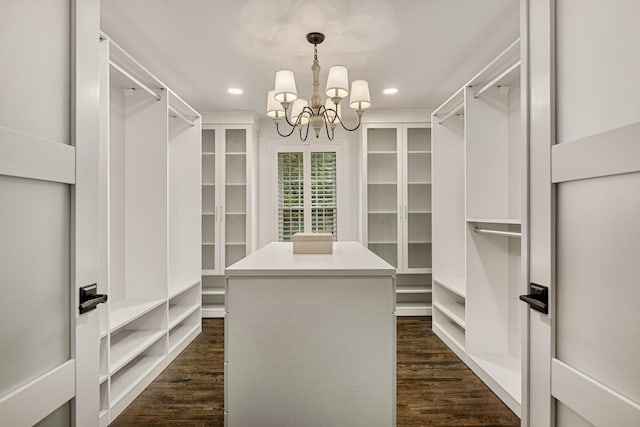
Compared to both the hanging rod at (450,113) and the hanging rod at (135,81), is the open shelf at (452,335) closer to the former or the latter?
the hanging rod at (450,113)

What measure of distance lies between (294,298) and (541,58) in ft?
4.14

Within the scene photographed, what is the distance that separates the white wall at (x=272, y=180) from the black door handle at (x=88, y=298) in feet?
13.0

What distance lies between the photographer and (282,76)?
2510mm

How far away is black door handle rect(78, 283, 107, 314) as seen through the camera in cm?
106

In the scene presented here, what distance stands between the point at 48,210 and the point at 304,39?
89.3 inches

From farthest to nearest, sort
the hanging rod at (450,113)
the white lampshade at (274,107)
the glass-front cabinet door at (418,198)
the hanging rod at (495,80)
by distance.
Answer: the glass-front cabinet door at (418,198) → the hanging rod at (450,113) → the white lampshade at (274,107) → the hanging rod at (495,80)

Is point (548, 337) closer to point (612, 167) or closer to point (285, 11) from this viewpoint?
point (612, 167)

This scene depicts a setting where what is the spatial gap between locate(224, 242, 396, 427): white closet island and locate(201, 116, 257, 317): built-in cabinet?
303 centimetres

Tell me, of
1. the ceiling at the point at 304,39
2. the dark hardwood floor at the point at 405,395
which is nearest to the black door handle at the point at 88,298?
the dark hardwood floor at the point at 405,395

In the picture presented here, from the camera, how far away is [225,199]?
15.5 ft

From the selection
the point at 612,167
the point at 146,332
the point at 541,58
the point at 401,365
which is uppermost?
the point at 541,58

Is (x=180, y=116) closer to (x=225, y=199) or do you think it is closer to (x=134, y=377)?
(x=225, y=199)

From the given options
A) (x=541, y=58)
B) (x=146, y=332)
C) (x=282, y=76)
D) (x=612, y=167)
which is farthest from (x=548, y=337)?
(x=146, y=332)

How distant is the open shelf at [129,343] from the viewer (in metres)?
2.38
